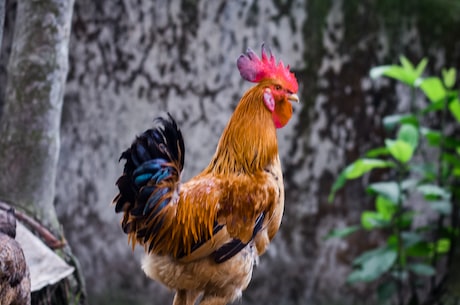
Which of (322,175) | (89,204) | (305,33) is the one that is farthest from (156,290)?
(305,33)

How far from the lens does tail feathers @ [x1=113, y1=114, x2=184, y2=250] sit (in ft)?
8.66

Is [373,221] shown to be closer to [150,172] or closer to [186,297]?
[186,297]

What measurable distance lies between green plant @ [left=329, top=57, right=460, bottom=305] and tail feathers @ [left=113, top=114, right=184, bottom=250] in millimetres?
1782

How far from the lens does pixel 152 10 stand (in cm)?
466

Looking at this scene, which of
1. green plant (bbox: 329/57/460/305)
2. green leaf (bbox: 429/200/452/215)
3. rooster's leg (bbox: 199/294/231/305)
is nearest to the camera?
rooster's leg (bbox: 199/294/231/305)

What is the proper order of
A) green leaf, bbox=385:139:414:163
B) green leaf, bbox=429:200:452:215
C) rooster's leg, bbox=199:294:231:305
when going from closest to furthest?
rooster's leg, bbox=199:294:231:305 → green leaf, bbox=385:139:414:163 → green leaf, bbox=429:200:452:215

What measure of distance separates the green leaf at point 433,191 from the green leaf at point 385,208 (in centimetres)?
24

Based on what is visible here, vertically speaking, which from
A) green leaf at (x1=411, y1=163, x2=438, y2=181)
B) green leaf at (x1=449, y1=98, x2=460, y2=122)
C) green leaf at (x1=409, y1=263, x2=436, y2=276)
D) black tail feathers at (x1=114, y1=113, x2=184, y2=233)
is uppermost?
black tail feathers at (x1=114, y1=113, x2=184, y2=233)

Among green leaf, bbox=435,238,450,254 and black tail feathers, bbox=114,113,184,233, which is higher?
black tail feathers, bbox=114,113,184,233

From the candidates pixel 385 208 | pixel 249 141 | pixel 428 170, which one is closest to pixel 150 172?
pixel 249 141

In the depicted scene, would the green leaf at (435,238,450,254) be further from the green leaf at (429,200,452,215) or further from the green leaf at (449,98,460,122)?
the green leaf at (449,98,460,122)

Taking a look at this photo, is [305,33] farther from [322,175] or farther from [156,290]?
[156,290]

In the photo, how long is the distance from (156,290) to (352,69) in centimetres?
200

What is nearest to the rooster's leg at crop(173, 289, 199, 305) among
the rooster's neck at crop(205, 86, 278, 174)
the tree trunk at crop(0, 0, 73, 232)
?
the rooster's neck at crop(205, 86, 278, 174)
